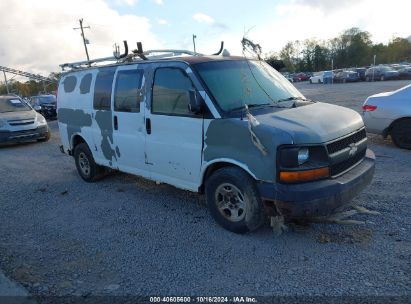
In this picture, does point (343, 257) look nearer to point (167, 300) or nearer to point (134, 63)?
point (167, 300)

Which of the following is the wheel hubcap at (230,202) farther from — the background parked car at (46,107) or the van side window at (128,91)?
the background parked car at (46,107)

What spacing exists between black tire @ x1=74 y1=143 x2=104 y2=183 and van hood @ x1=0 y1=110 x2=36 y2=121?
6.03 metres

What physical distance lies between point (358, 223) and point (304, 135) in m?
1.46

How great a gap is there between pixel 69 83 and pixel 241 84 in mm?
3793

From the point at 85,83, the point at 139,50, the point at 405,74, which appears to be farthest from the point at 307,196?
the point at 405,74

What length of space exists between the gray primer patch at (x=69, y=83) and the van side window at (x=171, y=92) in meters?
2.52

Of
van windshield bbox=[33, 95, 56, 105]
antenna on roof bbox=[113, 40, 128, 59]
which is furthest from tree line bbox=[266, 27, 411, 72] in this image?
antenna on roof bbox=[113, 40, 128, 59]

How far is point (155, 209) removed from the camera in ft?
17.1

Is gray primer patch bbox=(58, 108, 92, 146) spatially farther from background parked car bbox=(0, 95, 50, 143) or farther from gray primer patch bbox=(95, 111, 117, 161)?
background parked car bbox=(0, 95, 50, 143)

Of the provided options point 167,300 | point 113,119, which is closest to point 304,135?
point 167,300

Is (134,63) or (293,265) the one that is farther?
(134,63)

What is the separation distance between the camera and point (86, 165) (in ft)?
22.4

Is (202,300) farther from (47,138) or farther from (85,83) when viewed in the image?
(47,138)

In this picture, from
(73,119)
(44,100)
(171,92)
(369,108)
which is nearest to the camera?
(171,92)
